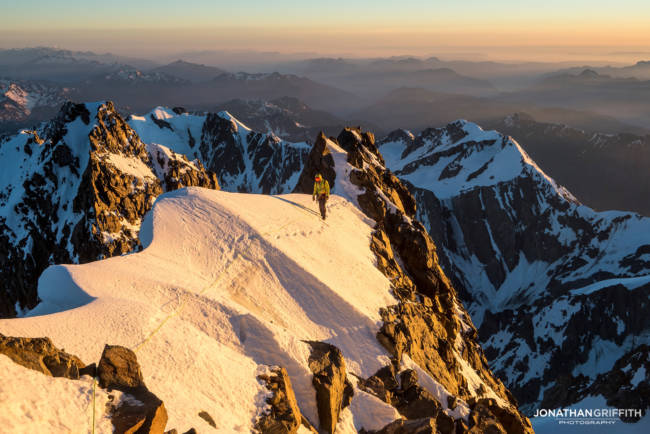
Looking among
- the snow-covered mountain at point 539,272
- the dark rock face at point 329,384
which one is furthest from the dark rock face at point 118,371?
the snow-covered mountain at point 539,272

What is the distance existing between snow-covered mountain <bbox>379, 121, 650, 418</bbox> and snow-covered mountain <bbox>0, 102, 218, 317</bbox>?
3470 inches

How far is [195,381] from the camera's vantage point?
12352 millimetres

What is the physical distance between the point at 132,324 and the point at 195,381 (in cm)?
314

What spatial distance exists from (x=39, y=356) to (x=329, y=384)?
928 centimetres

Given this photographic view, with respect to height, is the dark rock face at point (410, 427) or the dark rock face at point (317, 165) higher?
the dark rock face at point (317, 165)

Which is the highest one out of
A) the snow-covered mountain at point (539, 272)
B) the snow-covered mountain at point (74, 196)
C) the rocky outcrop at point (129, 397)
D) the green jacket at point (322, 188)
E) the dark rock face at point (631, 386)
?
the green jacket at point (322, 188)

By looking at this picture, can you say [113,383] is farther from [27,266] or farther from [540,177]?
[540,177]

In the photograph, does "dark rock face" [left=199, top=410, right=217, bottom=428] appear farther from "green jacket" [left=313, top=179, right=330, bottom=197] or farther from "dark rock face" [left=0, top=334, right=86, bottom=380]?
"green jacket" [left=313, top=179, right=330, bottom=197]

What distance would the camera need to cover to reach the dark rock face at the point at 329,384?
1417cm

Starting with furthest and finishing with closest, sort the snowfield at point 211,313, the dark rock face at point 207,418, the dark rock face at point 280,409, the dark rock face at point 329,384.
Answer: the dark rock face at point 329,384
the dark rock face at point 280,409
the snowfield at point 211,313
the dark rock face at point 207,418

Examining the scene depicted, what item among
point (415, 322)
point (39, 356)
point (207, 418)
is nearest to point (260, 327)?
point (207, 418)

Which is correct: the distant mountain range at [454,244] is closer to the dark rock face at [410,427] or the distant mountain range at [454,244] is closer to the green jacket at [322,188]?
the dark rock face at [410,427]

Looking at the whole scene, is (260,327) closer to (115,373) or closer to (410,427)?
(115,373)

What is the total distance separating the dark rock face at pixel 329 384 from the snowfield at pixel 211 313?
33 cm
